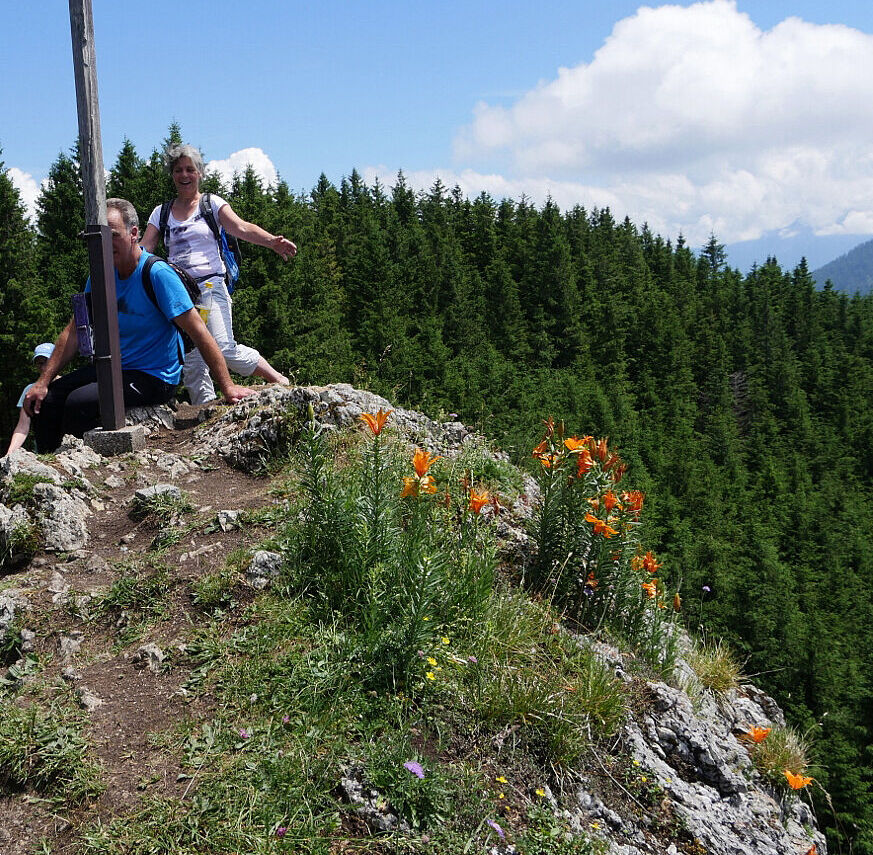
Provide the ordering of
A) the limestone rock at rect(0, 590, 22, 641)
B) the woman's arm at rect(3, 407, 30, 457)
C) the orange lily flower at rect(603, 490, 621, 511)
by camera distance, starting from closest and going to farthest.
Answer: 1. the limestone rock at rect(0, 590, 22, 641)
2. the orange lily flower at rect(603, 490, 621, 511)
3. the woman's arm at rect(3, 407, 30, 457)

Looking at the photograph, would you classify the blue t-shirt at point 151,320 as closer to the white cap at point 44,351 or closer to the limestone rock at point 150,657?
the white cap at point 44,351

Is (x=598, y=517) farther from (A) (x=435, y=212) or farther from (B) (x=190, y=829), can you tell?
(A) (x=435, y=212)

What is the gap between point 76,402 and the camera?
4844 mm

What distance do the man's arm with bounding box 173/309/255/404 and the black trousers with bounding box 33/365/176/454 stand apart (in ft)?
1.36

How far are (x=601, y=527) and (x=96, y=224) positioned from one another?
11.5ft

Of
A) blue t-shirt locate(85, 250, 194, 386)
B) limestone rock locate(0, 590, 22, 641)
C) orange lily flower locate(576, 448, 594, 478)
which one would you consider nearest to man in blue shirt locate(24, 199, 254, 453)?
blue t-shirt locate(85, 250, 194, 386)

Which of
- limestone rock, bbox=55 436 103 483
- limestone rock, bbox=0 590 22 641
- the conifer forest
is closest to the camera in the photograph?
limestone rock, bbox=0 590 22 641

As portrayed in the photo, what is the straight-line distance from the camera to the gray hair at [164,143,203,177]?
5.16 m

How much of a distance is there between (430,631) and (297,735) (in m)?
0.67

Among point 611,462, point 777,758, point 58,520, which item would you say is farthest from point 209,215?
point 777,758

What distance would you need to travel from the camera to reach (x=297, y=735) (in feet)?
8.42

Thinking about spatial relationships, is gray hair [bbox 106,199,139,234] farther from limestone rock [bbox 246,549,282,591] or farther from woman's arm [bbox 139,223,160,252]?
limestone rock [bbox 246,549,282,591]

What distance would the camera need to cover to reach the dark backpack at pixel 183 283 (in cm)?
483

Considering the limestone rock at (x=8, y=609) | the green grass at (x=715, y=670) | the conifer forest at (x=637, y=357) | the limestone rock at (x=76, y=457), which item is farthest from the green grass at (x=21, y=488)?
the conifer forest at (x=637, y=357)
